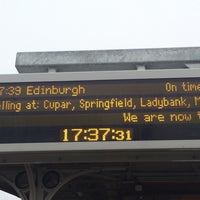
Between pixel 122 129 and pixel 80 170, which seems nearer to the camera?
pixel 122 129

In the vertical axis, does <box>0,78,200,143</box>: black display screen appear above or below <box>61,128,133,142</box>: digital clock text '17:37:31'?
above

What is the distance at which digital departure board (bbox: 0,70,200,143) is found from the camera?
669 centimetres

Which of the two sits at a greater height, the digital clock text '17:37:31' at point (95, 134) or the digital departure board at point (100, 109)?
the digital departure board at point (100, 109)

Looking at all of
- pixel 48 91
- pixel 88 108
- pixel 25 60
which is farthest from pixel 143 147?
pixel 25 60

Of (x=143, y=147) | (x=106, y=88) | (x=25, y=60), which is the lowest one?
(x=143, y=147)

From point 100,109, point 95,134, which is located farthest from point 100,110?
point 95,134

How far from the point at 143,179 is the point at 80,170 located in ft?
8.00

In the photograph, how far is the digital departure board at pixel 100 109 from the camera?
6.69m

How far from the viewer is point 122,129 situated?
21.9 feet

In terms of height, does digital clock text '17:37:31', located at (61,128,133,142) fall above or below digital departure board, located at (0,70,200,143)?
below

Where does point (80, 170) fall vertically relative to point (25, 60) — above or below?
below

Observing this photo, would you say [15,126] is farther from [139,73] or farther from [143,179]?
[143,179]

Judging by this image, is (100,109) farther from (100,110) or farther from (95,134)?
(95,134)

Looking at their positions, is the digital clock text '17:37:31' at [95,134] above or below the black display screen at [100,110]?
below
